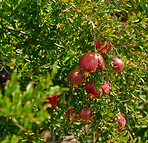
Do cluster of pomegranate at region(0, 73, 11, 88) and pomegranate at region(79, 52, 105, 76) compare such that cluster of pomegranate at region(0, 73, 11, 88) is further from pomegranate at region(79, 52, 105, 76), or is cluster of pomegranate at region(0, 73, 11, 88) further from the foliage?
pomegranate at region(79, 52, 105, 76)

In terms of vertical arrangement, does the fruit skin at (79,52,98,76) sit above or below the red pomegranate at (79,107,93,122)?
above

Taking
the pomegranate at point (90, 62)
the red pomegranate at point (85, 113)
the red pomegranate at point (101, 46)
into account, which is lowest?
the red pomegranate at point (85, 113)

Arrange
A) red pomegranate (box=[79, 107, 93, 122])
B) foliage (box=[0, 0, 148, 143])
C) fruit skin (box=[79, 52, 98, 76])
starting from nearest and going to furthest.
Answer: fruit skin (box=[79, 52, 98, 76]), foliage (box=[0, 0, 148, 143]), red pomegranate (box=[79, 107, 93, 122])

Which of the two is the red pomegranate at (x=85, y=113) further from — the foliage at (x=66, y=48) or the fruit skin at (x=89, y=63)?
the fruit skin at (x=89, y=63)

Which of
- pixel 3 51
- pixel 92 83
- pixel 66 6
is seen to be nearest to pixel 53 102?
pixel 92 83

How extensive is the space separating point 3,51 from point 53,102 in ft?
1.06

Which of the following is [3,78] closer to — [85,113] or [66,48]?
[66,48]

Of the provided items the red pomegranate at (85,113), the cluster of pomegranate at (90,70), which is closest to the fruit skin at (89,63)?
the cluster of pomegranate at (90,70)

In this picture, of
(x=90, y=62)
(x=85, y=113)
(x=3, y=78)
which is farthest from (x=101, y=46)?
(x=3, y=78)

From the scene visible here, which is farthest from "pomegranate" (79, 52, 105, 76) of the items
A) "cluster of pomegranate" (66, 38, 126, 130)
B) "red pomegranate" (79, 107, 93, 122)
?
"red pomegranate" (79, 107, 93, 122)

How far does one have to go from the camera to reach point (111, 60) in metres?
1.05

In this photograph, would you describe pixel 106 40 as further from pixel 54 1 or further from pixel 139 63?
pixel 139 63

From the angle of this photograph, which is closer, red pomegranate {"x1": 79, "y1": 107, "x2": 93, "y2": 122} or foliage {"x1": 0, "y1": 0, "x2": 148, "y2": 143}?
foliage {"x1": 0, "y1": 0, "x2": 148, "y2": 143}

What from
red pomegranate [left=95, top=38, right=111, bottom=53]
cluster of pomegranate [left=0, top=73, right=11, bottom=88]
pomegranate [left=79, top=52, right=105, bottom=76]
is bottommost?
cluster of pomegranate [left=0, top=73, right=11, bottom=88]
